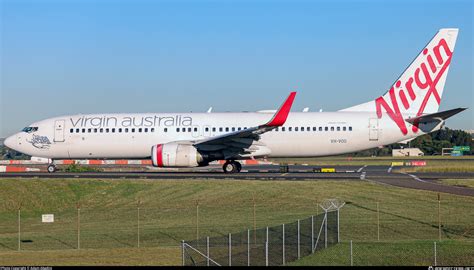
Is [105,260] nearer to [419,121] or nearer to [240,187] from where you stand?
[240,187]

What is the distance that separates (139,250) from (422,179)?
24.4 meters

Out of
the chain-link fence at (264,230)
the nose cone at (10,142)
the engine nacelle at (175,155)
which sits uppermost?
the nose cone at (10,142)

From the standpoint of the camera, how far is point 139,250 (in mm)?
24078

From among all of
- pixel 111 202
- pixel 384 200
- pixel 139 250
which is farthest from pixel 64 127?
pixel 139 250

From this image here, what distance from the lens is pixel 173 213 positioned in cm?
3391

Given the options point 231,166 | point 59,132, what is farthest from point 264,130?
point 59,132

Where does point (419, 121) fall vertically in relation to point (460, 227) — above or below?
above

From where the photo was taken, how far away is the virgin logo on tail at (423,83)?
47.8 metres

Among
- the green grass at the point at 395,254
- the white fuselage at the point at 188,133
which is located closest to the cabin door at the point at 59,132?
the white fuselage at the point at 188,133

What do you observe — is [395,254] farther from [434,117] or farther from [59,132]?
[59,132]

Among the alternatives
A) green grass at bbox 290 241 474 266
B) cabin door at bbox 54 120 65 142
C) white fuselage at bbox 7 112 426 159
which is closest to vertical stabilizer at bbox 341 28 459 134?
white fuselage at bbox 7 112 426 159

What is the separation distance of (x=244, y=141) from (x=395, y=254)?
81.2ft

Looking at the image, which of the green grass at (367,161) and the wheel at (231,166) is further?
the green grass at (367,161)

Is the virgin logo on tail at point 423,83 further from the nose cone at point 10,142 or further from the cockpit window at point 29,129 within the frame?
the nose cone at point 10,142
